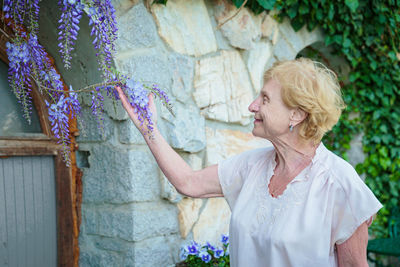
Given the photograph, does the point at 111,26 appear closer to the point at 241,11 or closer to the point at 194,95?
the point at 194,95

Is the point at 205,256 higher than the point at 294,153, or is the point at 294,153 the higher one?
the point at 294,153

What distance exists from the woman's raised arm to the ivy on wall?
1548 mm

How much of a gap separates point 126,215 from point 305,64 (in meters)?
1.05

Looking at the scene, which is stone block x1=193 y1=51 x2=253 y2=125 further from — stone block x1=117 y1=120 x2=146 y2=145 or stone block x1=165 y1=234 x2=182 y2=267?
stone block x1=165 y1=234 x2=182 y2=267

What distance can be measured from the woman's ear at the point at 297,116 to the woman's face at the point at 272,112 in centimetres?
2

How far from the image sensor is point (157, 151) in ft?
5.20

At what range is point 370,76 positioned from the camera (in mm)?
3545

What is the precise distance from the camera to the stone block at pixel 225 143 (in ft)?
7.57

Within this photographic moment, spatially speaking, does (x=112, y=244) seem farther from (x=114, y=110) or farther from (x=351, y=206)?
(x=351, y=206)

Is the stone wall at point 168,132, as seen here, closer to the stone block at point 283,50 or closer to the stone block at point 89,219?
the stone block at point 89,219

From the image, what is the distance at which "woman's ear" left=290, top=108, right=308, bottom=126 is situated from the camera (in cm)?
151

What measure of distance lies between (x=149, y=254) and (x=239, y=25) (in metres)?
1.44

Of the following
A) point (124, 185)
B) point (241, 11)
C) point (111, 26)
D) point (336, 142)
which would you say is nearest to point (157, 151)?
point (124, 185)

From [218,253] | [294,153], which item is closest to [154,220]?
[218,253]
